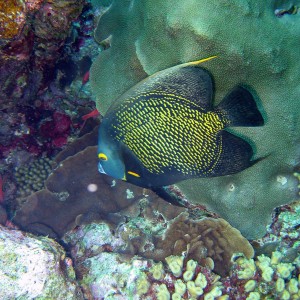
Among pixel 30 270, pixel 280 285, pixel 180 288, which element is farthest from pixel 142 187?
pixel 280 285

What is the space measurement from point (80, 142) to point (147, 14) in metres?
1.78

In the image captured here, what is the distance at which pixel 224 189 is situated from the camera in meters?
3.11

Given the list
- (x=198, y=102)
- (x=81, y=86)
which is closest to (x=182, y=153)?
(x=198, y=102)

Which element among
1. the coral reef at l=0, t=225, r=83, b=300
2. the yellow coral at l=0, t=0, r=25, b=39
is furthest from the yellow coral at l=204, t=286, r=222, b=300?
the yellow coral at l=0, t=0, r=25, b=39

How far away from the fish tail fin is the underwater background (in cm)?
45

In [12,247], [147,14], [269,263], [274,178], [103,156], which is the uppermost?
[147,14]

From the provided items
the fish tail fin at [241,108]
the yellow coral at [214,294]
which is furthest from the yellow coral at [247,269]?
the fish tail fin at [241,108]

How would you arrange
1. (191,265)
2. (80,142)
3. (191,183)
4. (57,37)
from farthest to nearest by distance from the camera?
(80,142) < (191,183) < (57,37) < (191,265)

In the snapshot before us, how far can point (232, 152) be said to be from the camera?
2465 mm

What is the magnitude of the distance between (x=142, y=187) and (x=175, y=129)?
3.16 feet

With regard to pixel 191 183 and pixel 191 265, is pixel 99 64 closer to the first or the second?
pixel 191 183

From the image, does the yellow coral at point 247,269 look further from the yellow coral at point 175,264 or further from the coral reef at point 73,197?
the coral reef at point 73,197

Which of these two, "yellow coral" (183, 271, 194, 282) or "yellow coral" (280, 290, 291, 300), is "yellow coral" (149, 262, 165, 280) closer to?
"yellow coral" (183, 271, 194, 282)

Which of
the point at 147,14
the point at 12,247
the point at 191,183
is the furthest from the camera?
the point at 191,183
